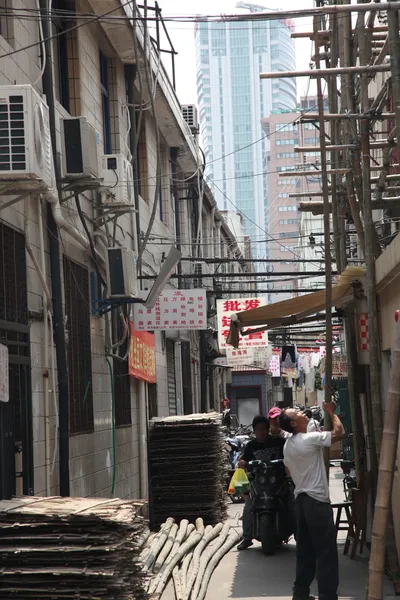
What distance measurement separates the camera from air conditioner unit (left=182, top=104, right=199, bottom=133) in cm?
2727

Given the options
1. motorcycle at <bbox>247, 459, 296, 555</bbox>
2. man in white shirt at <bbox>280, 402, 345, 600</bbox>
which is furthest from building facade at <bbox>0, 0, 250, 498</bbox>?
man in white shirt at <bbox>280, 402, 345, 600</bbox>

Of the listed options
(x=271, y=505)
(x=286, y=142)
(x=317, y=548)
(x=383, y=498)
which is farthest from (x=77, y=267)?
(x=286, y=142)

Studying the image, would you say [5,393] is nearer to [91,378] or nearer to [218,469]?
[91,378]

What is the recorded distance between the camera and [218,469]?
17469 millimetres

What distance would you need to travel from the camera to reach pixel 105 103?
1659cm

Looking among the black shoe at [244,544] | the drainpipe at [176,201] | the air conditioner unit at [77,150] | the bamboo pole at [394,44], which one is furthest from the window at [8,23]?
the drainpipe at [176,201]

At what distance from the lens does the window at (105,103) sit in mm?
16312

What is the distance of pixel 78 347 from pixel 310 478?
4939 mm

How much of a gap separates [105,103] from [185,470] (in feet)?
20.5

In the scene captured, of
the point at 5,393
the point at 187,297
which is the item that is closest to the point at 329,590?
the point at 5,393

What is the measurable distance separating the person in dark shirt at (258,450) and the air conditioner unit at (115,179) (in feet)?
11.9

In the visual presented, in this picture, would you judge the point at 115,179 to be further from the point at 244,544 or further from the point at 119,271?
→ the point at 244,544

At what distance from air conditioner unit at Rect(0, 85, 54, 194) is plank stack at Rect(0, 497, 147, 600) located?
2849mm

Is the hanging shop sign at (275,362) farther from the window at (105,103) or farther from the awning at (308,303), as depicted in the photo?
the awning at (308,303)
